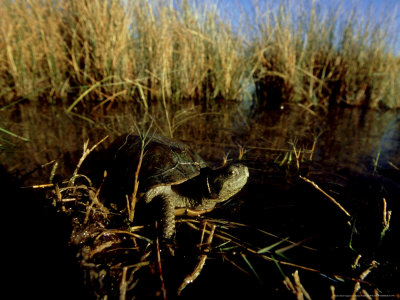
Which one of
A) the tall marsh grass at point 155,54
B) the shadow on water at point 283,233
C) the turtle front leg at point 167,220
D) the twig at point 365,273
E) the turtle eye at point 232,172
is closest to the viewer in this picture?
the twig at point 365,273

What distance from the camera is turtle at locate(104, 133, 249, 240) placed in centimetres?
150

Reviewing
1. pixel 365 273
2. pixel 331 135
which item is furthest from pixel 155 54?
pixel 365 273

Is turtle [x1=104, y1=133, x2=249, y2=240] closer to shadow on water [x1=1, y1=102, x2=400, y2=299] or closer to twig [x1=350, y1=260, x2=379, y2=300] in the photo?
shadow on water [x1=1, y1=102, x2=400, y2=299]

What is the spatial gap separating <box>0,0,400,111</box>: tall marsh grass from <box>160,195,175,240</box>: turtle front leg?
2.82 meters

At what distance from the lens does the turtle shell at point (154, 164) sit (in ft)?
5.09

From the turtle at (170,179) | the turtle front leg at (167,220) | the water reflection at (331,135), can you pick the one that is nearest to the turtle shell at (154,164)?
the turtle at (170,179)

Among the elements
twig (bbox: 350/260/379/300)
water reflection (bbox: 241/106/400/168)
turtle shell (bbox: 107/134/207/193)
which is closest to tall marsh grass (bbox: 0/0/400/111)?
water reflection (bbox: 241/106/400/168)

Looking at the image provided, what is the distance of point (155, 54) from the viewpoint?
4488 millimetres

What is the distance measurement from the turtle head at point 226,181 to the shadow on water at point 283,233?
0.53 ft

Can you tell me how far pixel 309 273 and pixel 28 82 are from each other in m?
5.49

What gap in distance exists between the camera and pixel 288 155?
7.79 feet

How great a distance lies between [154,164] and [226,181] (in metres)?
0.53

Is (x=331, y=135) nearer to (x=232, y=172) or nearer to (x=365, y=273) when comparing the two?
(x=232, y=172)

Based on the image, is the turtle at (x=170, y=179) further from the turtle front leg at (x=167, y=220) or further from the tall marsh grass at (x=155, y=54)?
the tall marsh grass at (x=155, y=54)
